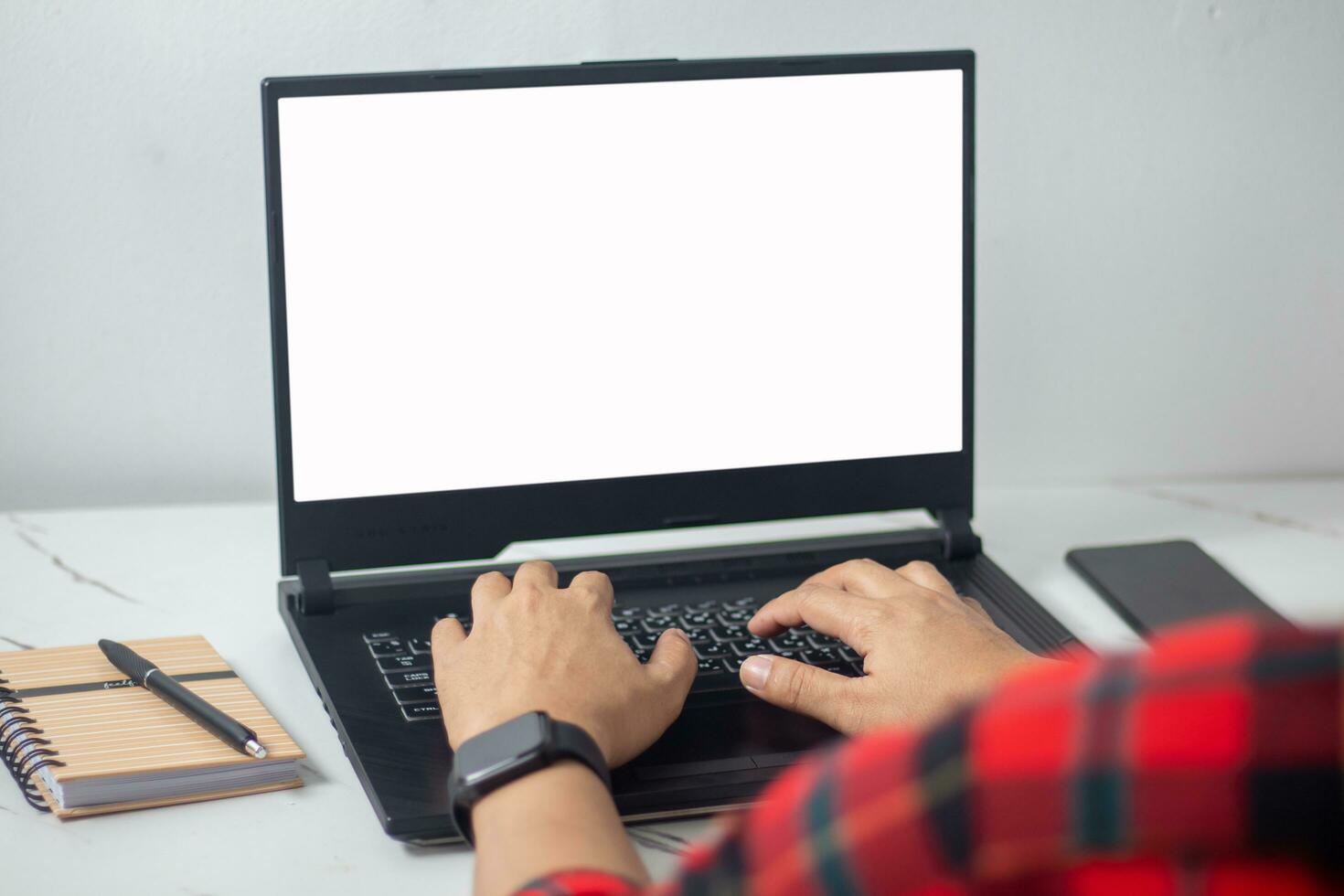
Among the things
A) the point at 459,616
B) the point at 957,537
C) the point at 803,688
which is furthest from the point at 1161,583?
the point at 459,616

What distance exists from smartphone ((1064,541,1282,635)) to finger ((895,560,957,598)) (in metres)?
0.18

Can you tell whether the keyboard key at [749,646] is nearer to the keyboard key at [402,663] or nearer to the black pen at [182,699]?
the keyboard key at [402,663]

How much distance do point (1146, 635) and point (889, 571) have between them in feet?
0.74

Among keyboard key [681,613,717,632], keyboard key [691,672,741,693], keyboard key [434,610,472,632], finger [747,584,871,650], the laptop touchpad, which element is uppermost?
finger [747,584,871,650]

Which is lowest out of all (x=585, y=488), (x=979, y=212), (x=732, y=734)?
(x=732, y=734)

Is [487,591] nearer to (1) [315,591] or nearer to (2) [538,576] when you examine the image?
(2) [538,576]

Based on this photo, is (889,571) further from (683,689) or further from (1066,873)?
(1066,873)

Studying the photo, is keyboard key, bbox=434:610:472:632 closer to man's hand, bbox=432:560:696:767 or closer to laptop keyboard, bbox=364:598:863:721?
laptop keyboard, bbox=364:598:863:721

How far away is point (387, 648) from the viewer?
892 mm

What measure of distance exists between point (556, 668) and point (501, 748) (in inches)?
3.3

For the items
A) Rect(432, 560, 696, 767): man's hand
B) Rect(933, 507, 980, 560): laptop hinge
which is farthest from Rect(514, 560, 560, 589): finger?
Rect(933, 507, 980, 560): laptop hinge

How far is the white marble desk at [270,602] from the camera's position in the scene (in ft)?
2.23

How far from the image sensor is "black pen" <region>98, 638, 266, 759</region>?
2.47 feet

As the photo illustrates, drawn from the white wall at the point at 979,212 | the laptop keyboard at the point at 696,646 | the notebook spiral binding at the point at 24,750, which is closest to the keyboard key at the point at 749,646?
the laptop keyboard at the point at 696,646
